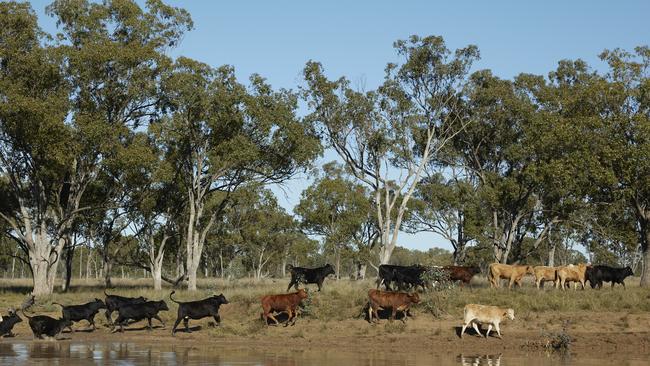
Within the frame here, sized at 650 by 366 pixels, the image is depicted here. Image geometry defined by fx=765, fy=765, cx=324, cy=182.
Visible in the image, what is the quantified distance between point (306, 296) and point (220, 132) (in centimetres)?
1876

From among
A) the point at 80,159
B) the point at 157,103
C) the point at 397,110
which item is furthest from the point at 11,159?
the point at 397,110

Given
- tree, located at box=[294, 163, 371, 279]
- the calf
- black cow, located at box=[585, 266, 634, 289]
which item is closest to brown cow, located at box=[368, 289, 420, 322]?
the calf

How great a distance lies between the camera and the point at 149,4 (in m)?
44.6

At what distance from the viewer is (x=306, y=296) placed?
91.5 ft

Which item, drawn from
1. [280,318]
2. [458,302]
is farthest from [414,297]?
[280,318]

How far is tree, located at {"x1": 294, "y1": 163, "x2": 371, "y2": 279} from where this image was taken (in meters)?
71.4

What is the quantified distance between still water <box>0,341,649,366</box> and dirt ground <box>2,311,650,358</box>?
1.05 metres

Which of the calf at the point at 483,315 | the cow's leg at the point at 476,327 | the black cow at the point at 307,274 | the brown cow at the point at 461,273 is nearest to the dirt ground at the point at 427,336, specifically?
the cow's leg at the point at 476,327

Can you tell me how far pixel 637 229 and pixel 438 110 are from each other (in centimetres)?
1347

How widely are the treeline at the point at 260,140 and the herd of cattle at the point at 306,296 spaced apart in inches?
226

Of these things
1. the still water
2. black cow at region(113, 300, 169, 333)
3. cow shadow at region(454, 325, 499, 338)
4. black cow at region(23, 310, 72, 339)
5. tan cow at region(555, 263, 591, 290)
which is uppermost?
tan cow at region(555, 263, 591, 290)

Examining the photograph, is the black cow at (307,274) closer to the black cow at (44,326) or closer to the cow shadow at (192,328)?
the cow shadow at (192,328)

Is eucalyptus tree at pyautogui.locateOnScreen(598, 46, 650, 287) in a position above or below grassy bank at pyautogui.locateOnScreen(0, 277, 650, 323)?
above

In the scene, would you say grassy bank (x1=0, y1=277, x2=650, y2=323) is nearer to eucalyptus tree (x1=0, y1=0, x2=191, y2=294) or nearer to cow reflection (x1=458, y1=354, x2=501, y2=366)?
cow reflection (x1=458, y1=354, x2=501, y2=366)
